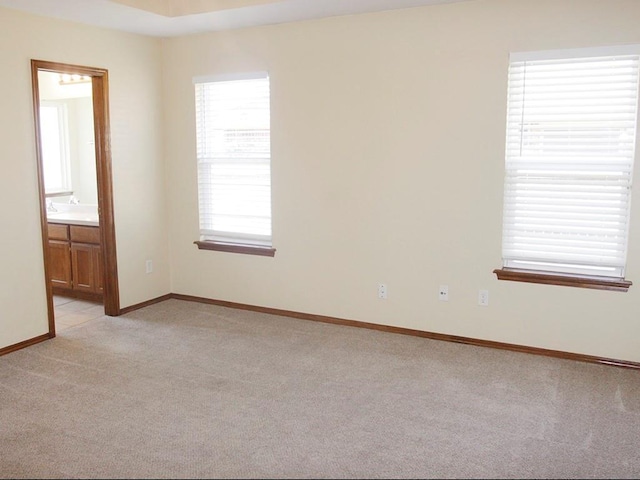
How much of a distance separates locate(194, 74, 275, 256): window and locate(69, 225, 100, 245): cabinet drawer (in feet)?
3.08

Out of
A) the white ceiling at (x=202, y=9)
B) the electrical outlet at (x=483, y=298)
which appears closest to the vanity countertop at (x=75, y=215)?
the white ceiling at (x=202, y=9)

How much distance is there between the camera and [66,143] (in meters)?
6.31

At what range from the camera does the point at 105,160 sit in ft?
15.9

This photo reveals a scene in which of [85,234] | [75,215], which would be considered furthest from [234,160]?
[75,215]

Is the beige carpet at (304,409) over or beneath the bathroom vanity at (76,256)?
beneath

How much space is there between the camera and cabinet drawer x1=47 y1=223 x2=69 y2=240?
545 centimetres

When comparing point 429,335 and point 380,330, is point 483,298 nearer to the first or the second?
point 429,335

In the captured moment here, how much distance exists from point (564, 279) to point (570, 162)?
80cm

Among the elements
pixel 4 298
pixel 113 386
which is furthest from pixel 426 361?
pixel 4 298

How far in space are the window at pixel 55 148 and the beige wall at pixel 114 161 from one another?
1640mm

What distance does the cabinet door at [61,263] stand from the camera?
217 inches

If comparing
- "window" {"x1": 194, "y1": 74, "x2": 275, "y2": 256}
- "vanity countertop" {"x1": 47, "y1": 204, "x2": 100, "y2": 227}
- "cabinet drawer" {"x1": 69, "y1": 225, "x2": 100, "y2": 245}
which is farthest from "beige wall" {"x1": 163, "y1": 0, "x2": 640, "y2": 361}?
"vanity countertop" {"x1": 47, "y1": 204, "x2": 100, "y2": 227}

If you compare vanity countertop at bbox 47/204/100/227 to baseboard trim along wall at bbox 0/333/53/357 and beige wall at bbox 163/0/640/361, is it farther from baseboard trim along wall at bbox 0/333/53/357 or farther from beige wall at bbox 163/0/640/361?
beige wall at bbox 163/0/640/361

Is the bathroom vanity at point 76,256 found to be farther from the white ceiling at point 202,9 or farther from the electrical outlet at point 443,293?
the electrical outlet at point 443,293
